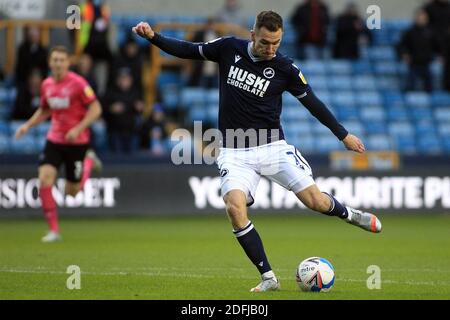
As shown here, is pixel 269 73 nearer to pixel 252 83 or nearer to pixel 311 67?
pixel 252 83

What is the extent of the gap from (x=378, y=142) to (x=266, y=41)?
Result: 42.9ft

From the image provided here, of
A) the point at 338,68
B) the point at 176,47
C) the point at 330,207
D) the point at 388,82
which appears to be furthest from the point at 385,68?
the point at 176,47

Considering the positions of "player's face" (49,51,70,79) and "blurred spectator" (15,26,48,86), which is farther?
"blurred spectator" (15,26,48,86)

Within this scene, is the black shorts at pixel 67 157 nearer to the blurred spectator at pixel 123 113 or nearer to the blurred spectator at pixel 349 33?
the blurred spectator at pixel 123 113

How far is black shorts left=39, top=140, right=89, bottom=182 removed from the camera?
1432 centimetres

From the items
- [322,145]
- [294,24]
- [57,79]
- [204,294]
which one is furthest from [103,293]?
[294,24]

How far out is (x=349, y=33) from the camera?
23469 mm

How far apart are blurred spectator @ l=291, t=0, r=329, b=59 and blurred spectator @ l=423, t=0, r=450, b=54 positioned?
105 inches

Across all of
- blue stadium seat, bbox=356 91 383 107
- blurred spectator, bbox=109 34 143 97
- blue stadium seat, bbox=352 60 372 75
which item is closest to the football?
blurred spectator, bbox=109 34 143 97

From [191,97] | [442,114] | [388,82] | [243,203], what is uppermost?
[388,82]

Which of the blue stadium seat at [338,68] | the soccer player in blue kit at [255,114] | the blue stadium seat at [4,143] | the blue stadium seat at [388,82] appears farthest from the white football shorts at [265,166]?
the blue stadium seat at [388,82]

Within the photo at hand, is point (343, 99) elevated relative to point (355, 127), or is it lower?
elevated

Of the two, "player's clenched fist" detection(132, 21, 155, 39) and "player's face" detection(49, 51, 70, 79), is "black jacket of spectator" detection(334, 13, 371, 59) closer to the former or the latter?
"player's face" detection(49, 51, 70, 79)
